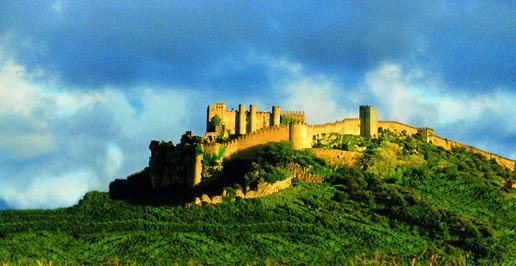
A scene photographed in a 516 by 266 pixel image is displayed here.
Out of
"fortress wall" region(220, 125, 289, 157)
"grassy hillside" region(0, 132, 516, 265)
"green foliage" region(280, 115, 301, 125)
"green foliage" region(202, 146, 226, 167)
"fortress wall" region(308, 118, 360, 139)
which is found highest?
"green foliage" region(280, 115, 301, 125)

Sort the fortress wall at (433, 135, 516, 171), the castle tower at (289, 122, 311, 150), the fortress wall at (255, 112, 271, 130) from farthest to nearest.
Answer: the fortress wall at (433, 135, 516, 171) → the fortress wall at (255, 112, 271, 130) → the castle tower at (289, 122, 311, 150)

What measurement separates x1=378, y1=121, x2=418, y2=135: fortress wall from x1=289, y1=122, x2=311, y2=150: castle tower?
11339mm

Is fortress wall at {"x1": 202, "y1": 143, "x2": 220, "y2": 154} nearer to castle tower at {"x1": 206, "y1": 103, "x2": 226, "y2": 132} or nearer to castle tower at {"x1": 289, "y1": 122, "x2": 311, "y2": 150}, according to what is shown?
castle tower at {"x1": 289, "y1": 122, "x2": 311, "y2": 150}

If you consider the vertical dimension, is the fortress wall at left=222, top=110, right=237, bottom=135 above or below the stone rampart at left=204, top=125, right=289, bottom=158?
above

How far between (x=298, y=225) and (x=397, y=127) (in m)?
23.1

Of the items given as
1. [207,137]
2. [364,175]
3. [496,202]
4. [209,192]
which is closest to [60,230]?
[209,192]

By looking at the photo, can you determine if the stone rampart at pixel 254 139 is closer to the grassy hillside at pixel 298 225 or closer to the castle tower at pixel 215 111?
the grassy hillside at pixel 298 225

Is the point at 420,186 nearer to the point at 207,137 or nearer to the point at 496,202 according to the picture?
the point at 496,202

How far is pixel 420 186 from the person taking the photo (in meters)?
78.7

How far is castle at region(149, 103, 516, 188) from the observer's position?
256 feet

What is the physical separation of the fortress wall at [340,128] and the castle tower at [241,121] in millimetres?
5894

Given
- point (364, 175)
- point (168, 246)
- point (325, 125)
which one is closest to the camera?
point (168, 246)

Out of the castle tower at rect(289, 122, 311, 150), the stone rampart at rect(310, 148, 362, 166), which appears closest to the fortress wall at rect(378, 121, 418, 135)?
the stone rampart at rect(310, 148, 362, 166)

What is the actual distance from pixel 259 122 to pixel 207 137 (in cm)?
428
